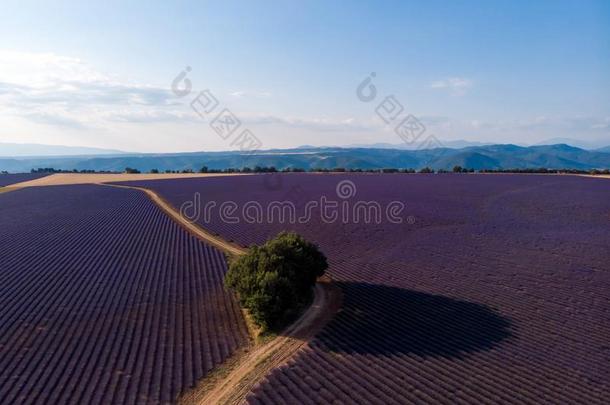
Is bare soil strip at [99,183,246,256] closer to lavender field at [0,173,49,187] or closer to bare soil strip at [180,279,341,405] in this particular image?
bare soil strip at [180,279,341,405]

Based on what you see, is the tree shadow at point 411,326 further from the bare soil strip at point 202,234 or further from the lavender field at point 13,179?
the lavender field at point 13,179

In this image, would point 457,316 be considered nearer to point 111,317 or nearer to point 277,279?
point 277,279

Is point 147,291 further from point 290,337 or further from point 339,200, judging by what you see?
point 339,200

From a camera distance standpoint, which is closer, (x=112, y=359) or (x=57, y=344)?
(x=112, y=359)

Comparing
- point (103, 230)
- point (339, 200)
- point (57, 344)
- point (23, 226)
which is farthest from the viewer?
point (339, 200)

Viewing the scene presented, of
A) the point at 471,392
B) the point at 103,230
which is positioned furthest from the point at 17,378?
the point at 103,230

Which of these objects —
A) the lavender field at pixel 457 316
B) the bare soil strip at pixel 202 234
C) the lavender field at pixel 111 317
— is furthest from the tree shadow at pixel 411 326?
the bare soil strip at pixel 202 234
